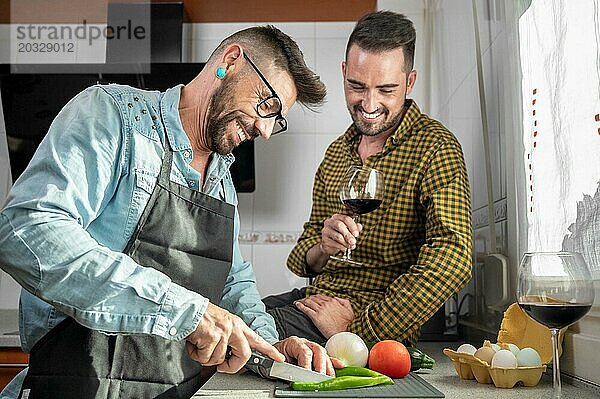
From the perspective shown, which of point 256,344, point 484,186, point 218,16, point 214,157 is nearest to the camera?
point 256,344

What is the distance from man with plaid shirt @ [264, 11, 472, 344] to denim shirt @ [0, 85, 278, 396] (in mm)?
521

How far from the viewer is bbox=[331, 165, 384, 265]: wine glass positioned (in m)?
1.55

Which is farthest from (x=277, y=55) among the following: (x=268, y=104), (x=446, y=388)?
(x=446, y=388)

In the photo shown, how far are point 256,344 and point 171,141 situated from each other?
0.39 meters

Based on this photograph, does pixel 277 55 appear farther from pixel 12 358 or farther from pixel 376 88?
pixel 12 358

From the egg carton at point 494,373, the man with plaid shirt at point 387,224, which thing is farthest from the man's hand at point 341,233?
the egg carton at point 494,373

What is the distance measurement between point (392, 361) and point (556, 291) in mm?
377

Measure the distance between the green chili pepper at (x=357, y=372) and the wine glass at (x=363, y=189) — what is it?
394mm

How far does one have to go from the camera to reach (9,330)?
208cm

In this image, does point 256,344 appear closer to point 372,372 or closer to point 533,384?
point 372,372

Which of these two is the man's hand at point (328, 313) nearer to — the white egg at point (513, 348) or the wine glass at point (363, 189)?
the wine glass at point (363, 189)

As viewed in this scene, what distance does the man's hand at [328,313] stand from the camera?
1.60m

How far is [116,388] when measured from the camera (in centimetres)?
111

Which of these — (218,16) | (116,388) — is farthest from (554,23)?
(218,16)
